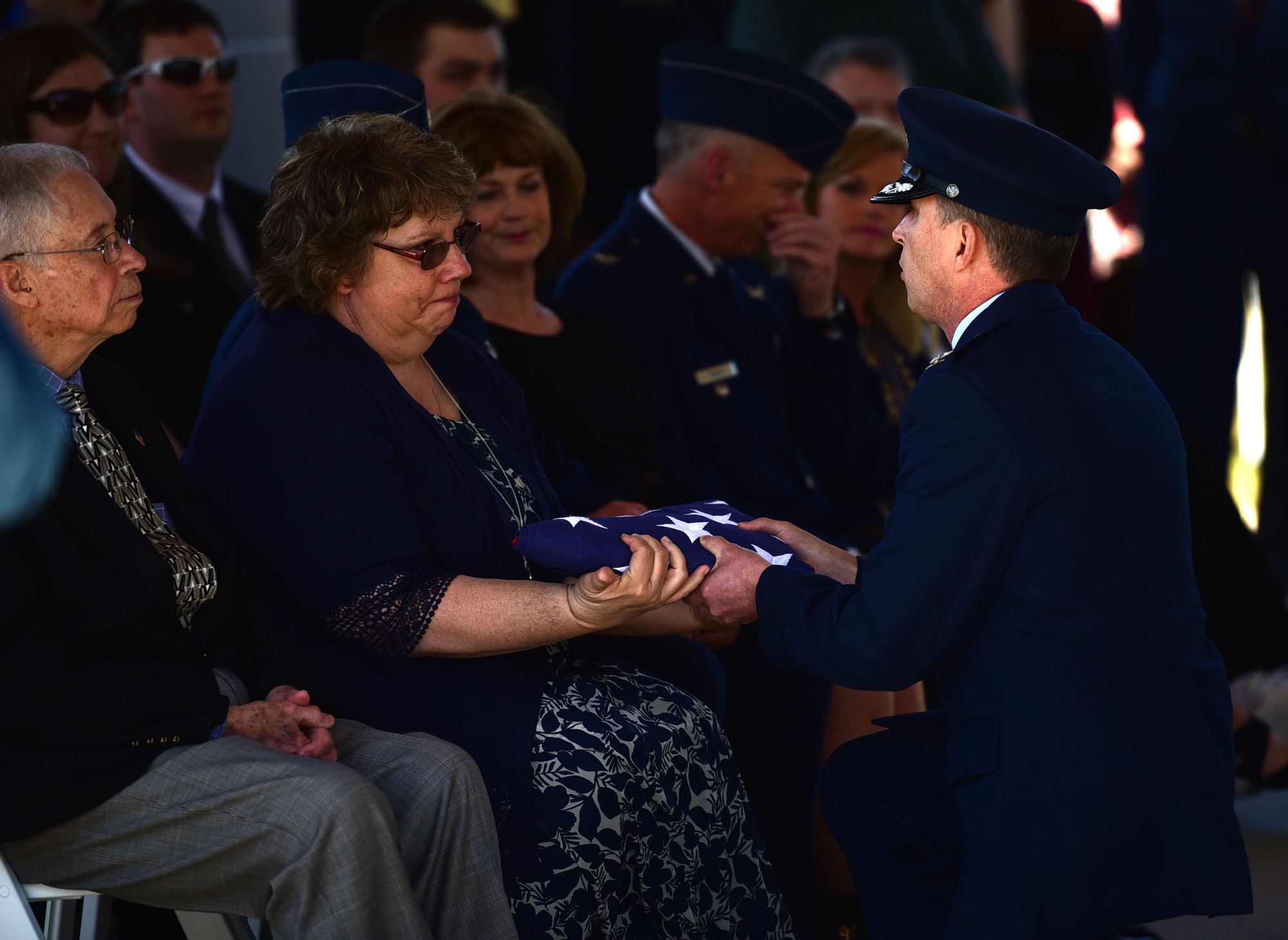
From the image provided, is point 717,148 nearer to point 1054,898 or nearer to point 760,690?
point 760,690

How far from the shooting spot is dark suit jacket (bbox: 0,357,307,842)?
7.06ft

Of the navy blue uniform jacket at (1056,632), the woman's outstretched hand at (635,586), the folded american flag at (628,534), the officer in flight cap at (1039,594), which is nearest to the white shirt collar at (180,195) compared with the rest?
the folded american flag at (628,534)

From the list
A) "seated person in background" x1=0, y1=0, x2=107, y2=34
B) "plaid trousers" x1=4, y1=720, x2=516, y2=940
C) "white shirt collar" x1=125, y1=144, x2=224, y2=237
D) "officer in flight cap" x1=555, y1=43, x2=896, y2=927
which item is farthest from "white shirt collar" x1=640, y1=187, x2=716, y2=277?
"plaid trousers" x1=4, y1=720, x2=516, y2=940

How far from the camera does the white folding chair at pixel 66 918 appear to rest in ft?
7.21

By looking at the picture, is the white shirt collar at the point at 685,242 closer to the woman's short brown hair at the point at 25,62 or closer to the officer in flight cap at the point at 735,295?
the officer in flight cap at the point at 735,295

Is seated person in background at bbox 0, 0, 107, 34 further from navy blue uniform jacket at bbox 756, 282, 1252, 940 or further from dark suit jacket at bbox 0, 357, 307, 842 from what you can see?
navy blue uniform jacket at bbox 756, 282, 1252, 940

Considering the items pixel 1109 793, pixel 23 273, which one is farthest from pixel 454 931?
pixel 23 273

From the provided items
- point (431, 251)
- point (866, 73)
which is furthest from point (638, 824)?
point (866, 73)

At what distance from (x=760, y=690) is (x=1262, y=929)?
3.82ft

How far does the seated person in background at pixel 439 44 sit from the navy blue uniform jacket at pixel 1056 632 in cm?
275

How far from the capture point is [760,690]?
341cm

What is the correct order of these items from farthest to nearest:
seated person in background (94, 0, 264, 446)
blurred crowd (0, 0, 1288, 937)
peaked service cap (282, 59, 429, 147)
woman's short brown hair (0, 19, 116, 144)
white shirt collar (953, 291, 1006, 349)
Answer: seated person in background (94, 0, 264, 446) < woman's short brown hair (0, 19, 116, 144) < peaked service cap (282, 59, 429, 147) < blurred crowd (0, 0, 1288, 937) < white shirt collar (953, 291, 1006, 349)

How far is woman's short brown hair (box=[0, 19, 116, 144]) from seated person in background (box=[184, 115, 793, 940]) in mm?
1264

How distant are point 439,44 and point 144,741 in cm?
292
